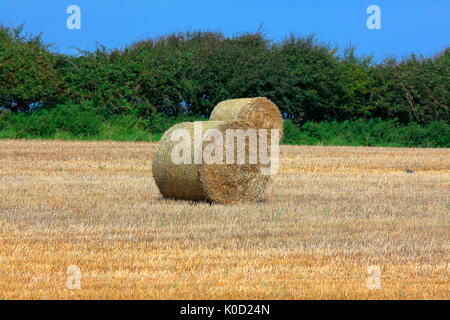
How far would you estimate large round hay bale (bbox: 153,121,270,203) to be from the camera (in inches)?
513

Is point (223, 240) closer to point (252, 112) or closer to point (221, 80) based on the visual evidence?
point (252, 112)

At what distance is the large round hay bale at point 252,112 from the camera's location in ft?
87.4

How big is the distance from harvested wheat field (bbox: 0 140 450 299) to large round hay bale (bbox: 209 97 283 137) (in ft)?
30.4

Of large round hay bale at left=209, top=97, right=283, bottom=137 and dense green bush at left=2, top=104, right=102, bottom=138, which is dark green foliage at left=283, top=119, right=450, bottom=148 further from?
Answer: dense green bush at left=2, top=104, right=102, bottom=138

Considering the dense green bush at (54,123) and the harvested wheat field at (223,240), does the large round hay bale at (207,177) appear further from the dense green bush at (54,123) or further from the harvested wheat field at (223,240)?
the dense green bush at (54,123)

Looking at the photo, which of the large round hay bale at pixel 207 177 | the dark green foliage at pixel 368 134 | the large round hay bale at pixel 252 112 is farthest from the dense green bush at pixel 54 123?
the large round hay bale at pixel 207 177

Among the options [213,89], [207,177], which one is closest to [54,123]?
[213,89]

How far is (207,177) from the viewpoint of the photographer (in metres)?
13.0

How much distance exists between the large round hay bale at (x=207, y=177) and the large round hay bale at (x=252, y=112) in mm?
12874

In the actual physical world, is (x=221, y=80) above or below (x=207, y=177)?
above

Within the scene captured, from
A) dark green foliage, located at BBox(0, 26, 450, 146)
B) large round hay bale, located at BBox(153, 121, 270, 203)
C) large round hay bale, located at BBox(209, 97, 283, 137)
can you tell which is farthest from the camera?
dark green foliage, located at BBox(0, 26, 450, 146)

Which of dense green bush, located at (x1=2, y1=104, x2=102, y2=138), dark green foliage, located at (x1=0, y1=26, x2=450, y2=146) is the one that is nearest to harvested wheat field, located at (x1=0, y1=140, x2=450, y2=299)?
dense green bush, located at (x1=2, y1=104, x2=102, y2=138)

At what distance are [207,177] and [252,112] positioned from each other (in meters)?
13.9
